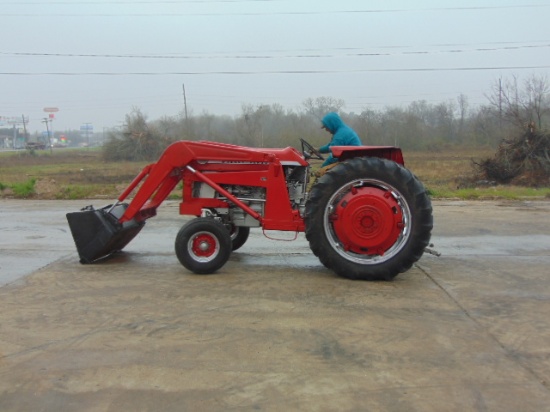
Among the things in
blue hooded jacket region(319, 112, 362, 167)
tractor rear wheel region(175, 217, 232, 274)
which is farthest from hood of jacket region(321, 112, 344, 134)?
tractor rear wheel region(175, 217, 232, 274)

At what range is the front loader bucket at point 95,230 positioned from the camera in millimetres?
6312

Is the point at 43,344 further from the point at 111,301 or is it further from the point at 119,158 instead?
the point at 119,158

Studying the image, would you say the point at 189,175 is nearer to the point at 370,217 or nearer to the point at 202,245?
the point at 202,245

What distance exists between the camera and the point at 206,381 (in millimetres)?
3467

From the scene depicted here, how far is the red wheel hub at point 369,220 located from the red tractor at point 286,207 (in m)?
0.01

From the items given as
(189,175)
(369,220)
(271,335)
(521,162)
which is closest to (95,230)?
(189,175)

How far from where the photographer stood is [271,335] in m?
4.21

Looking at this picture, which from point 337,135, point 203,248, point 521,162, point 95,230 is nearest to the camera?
point 203,248

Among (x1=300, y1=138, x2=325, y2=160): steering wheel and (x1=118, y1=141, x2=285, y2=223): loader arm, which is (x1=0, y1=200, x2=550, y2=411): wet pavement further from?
(x1=300, y1=138, x2=325, y2=160): steering wheel

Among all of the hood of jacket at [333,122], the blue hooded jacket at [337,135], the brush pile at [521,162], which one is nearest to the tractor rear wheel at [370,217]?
the blue hooded jacket at [337,135]

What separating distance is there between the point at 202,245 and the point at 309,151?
179 cm

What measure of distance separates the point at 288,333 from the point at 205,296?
1.27 metres

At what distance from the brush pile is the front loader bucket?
15.3 metres

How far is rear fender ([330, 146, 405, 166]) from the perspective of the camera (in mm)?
6031
